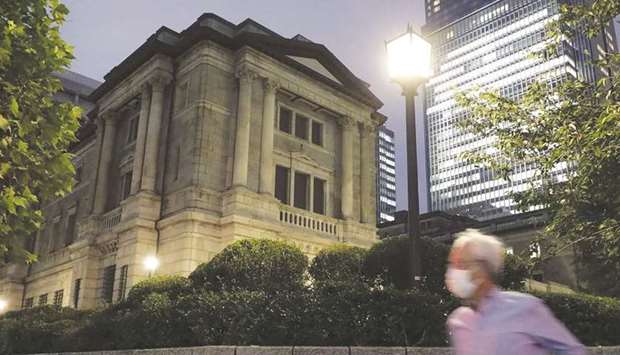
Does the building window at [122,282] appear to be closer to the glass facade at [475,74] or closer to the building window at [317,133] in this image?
the building window at [317,133]

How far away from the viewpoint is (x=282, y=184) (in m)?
29.2

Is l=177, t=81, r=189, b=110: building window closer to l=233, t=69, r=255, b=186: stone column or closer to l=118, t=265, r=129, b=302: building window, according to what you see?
l=233, t=69, r=255, b=186: stone column

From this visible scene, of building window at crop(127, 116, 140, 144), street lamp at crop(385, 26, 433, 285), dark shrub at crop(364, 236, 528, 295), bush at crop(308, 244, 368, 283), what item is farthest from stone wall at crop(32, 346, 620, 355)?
building window at crop(127, 116, 140, 144)

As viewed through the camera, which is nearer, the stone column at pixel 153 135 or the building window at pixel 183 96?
the stone column at pixel 153 135

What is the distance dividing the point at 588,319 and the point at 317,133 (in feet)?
74.4

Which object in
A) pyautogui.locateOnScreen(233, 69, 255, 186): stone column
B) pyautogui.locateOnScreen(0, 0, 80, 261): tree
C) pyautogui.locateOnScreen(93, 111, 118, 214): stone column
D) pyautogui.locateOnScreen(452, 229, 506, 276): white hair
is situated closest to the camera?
pyautogui.locateOnScreen(452, 229, 506, 276): white hair

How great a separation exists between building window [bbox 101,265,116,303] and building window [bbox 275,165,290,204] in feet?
30.8

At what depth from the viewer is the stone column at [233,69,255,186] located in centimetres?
2569

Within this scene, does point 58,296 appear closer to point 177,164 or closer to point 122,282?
point 122,282

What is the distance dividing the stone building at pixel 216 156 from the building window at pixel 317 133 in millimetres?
68

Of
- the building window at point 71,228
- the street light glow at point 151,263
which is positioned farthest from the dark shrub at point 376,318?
the building window at point 71,228

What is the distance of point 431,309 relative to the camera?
32.9ft

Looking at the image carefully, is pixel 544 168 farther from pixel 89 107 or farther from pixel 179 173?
pixel 89 107

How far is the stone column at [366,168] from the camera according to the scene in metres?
32.3
